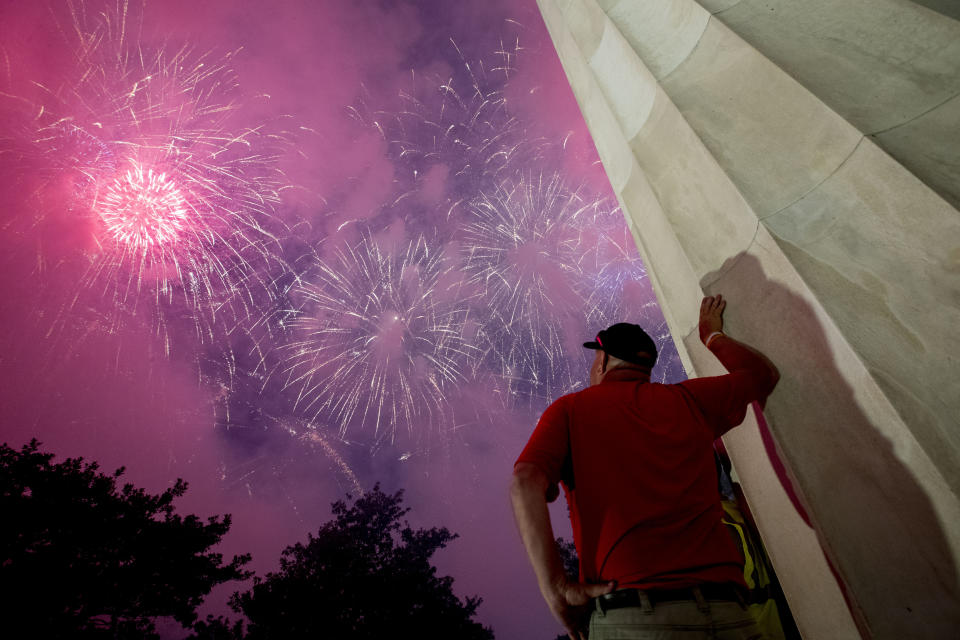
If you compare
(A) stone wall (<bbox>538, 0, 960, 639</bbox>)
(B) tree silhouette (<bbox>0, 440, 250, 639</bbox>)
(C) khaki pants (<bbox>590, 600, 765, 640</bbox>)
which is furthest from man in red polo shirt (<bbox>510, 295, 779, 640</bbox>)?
(B) tree silhouette (<bbox>0, 440, 250, 639</bbox>)

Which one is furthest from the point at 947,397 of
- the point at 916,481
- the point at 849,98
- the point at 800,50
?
the point at 800,50

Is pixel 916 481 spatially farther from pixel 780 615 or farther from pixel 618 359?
pixel 780 615

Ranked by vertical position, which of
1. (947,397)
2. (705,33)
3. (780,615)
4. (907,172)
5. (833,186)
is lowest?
(780,615)

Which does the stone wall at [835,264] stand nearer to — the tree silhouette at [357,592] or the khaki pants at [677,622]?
the khaki pants at [677,622]

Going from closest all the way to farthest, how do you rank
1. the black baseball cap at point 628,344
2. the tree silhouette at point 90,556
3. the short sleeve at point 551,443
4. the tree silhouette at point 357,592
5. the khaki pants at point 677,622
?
the khaki pants at point 677,622 < the short sleeve at point 551,443 < the black baseball cap at point 628,344 < the tree silhouette at point 90,556 < the tree silhouette at point 357,592

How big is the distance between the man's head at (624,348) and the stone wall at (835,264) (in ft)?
2.20

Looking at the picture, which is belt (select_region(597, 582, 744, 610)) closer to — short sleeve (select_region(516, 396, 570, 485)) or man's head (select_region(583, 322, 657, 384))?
short sleeve (select_region(516, 396, 570, 485))

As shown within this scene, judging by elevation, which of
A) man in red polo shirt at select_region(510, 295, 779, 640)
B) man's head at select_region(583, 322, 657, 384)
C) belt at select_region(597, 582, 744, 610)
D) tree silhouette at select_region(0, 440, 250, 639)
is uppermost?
tree silhouette at select_region(0, 440, 250, 639)

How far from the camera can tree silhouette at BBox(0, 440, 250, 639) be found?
15891 millimetres

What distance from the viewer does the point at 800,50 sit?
280cm

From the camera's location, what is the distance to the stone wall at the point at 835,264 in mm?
1810

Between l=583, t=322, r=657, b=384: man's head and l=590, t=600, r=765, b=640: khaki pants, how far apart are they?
1.34 metres

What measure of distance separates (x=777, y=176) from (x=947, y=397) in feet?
4.99

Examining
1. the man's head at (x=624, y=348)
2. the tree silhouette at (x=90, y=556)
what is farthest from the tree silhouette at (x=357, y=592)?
the man's head at (x=624, y=348)
